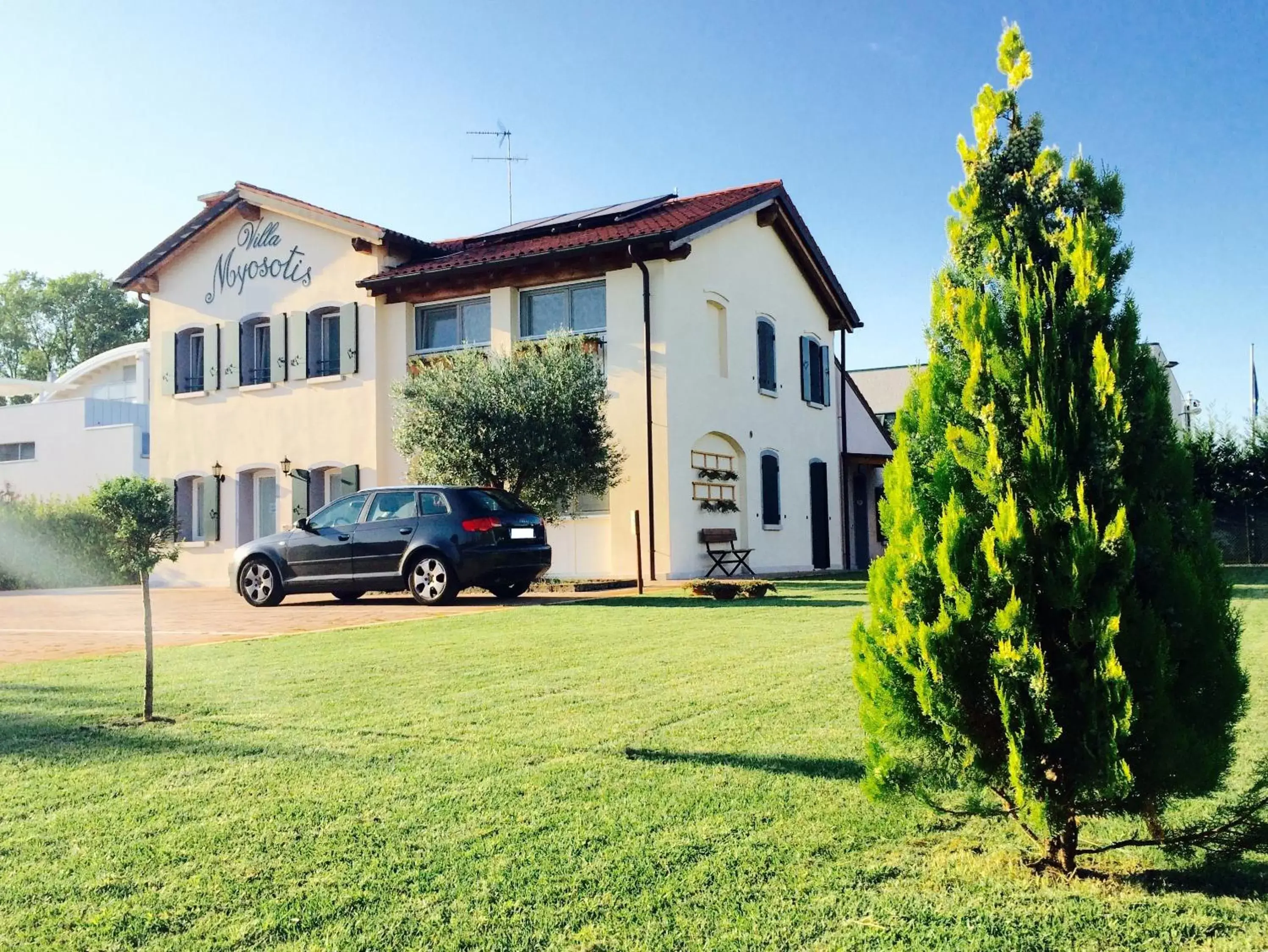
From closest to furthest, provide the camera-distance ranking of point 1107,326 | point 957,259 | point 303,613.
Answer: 1. point 1107,326
2. point 957,259
3. point 303,613

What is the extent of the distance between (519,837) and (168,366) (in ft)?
77.1

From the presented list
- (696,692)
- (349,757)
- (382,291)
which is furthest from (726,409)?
(349,757)

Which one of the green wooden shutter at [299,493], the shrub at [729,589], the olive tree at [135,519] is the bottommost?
the shrub at [729,589]

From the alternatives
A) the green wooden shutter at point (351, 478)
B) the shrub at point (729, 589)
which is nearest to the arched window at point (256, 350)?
the green wooden shutter at point (351, 478)

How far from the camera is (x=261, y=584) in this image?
14398 mm

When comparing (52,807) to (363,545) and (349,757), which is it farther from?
(363,545)

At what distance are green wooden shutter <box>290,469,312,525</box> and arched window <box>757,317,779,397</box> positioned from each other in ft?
30.9

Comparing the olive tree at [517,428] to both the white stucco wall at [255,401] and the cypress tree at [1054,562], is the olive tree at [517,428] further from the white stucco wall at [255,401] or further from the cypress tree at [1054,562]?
the cypress tree at [1054,562]

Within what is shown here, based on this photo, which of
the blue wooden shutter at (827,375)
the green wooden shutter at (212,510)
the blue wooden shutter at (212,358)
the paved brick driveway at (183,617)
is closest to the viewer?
the paved brick driveway at (183,617)

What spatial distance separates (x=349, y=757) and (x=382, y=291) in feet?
58.6

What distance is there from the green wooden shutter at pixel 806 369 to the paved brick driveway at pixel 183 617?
986 centimetres

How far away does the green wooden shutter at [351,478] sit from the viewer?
2142cm

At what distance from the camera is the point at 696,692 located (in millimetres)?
6152

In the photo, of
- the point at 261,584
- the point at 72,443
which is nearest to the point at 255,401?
the point at 261,584
